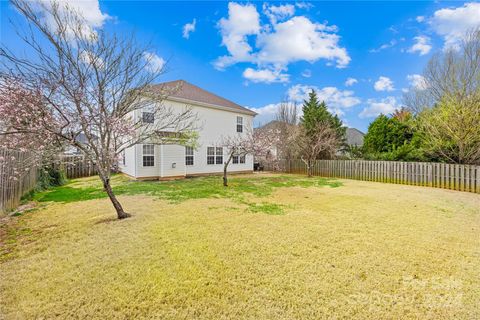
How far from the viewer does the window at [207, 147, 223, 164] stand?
611 inches

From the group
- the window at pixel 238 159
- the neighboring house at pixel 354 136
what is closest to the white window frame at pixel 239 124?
the window at pixel 238 159

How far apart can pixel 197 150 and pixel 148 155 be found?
303 centimetres

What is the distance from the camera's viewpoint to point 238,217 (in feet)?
17.8

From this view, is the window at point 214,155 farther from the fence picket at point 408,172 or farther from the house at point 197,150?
the fence picket at point 408,172

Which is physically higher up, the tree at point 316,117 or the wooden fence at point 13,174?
the tree at point 316,117

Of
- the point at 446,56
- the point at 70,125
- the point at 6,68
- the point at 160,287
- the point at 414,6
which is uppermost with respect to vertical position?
the point at 414,6

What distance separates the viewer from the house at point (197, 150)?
12781mm

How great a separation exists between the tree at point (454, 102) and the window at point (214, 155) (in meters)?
12.6

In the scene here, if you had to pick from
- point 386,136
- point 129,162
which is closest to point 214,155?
point 129,162

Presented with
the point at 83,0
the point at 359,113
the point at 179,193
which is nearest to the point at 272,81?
the point at 359,113

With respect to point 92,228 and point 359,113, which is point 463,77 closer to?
point 359,113

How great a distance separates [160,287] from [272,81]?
19735 mm

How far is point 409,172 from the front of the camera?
465 inches

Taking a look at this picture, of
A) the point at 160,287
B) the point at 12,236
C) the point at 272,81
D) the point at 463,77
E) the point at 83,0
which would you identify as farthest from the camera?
the point at 272,81
